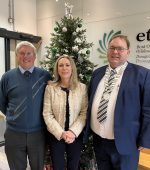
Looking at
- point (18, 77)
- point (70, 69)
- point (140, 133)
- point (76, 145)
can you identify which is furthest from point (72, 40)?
point (140, 133)

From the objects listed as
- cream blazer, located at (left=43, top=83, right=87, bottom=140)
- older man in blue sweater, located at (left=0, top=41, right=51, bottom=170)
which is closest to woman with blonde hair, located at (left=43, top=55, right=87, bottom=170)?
cream blazer, located at (left=43, top=83, right=87, bottom=140)

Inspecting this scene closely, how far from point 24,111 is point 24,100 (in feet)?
0.34

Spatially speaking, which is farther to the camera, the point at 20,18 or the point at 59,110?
the point at 20,18

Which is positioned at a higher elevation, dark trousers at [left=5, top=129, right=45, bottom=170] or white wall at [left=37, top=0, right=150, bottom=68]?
white wall at [left=37, top=0, right=150, bottom=68]

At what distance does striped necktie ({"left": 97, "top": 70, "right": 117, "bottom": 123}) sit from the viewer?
200 cm

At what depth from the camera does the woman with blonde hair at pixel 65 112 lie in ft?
7.28

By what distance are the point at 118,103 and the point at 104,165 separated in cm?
64

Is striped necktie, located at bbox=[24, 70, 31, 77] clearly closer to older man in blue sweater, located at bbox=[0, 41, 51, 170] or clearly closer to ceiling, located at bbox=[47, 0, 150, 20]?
older man in blue sweater, located at bbox=[0, 41, 51, 170]

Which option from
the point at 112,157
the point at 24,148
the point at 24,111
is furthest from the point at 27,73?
the point at 112,157

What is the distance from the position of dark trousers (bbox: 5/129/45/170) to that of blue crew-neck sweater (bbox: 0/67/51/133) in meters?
0.06

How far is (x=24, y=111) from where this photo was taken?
86.9 inches

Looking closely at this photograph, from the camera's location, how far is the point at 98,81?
2172 mm

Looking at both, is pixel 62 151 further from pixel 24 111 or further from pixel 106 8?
pixel 106 8

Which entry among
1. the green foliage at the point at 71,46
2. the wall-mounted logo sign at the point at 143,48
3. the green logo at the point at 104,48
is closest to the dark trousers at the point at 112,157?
the green foliage at the point at 71,46
